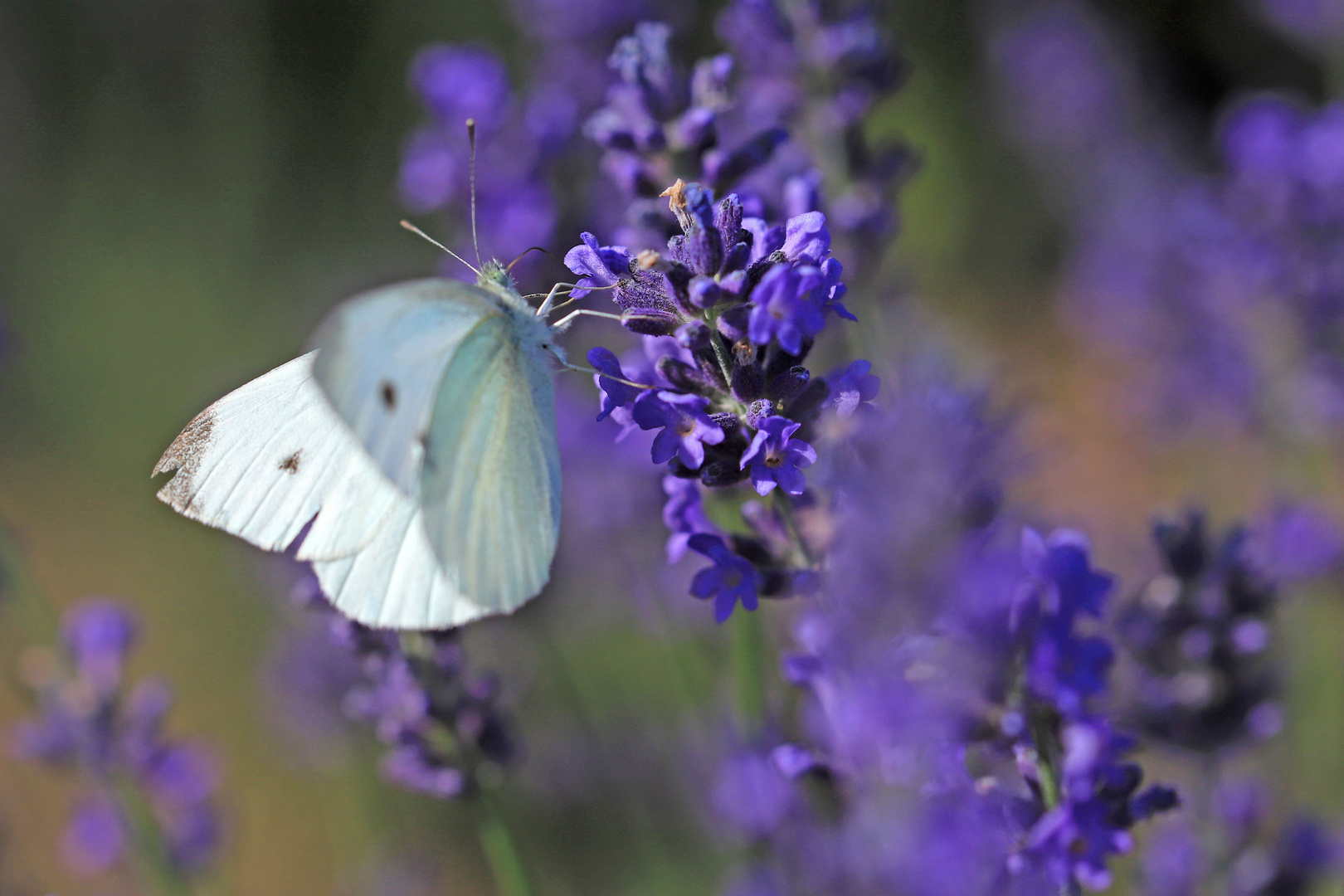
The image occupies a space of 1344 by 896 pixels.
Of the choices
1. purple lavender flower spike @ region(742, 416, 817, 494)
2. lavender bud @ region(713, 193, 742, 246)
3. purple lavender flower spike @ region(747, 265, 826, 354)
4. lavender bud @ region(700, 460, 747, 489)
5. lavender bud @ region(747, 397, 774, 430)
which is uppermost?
lavender bud @ region(713, 193, 742, 246)

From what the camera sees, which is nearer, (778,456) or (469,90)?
(778,456)

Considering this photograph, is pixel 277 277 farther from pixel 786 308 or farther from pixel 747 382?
pixel 786 308

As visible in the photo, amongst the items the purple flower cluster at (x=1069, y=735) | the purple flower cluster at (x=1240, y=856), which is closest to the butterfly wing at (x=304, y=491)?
the purple flower cluster at (x=1069, y=735)

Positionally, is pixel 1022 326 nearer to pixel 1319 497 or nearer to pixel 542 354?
pixel 1319 497

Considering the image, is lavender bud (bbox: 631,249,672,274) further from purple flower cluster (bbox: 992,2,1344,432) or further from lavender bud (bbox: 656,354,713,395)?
purple flower cluster (bbox: 992,2,1344,432)

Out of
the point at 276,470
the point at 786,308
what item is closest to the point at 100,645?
the point at 276,470

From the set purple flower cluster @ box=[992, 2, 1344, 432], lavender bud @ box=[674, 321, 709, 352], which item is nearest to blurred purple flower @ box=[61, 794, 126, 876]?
lavender bud @ box=[674, 321, 709, 352]

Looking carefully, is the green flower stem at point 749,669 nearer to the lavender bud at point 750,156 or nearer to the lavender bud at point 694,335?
the lavender bud at point 694,335
